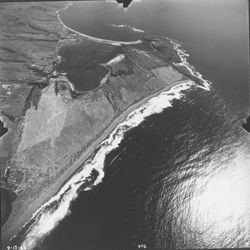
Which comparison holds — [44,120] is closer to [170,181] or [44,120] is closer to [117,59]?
[170,181]

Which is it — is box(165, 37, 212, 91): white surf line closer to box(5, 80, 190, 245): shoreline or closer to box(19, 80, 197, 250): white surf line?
box(19, 80, 197, 250): white surf line

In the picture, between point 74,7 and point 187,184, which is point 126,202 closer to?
point 187,184

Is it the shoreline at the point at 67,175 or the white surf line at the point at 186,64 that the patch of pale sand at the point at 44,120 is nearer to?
the shoreline at the point at 67,175

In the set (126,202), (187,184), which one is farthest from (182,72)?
(126,202)

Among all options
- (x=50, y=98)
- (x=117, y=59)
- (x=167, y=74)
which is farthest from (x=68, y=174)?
(x=167, y=74)

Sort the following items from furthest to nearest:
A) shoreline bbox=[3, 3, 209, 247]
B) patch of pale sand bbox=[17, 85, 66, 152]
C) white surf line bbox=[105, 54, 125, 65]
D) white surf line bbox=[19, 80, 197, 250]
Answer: white surf line bbox=[105, 54, 125, 65], patch of pale sand bbox=[17, 85, 66, 152], shoreline bbox=[3, 3, 209, 247], white surf line bbox=[19, 80, 197, 250]

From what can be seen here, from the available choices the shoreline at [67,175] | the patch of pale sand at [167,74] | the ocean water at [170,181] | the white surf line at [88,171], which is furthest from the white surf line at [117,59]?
the white surf line at [88,171]

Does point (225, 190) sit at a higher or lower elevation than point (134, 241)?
higher

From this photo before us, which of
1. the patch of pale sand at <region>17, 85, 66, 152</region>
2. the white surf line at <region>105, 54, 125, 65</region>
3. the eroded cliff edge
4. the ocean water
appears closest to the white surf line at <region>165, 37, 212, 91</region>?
the ocean water
